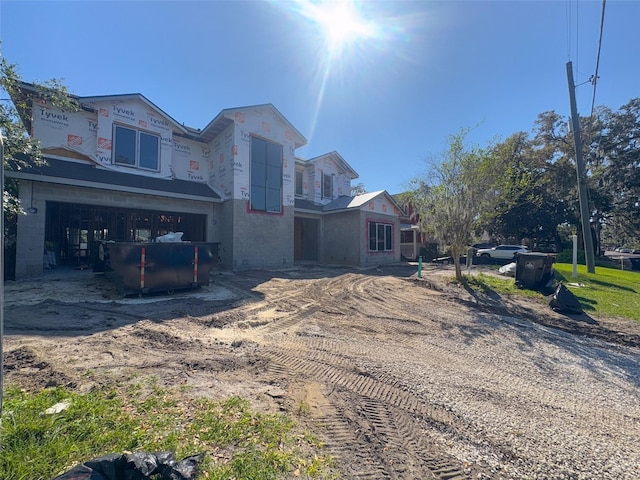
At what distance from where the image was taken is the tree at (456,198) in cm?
1016

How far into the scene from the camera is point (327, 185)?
2125 cm

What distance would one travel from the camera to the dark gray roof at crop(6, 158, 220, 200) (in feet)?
32.1

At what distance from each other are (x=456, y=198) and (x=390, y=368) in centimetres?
845

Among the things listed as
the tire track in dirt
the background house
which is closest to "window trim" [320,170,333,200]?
the background house

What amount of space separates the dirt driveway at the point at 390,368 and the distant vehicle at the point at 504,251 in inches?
743

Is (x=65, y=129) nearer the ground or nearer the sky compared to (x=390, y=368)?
nearer the sky

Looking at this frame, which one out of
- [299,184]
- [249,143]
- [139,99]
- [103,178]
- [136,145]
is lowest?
[103,178]

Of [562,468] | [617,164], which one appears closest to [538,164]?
[617,164]

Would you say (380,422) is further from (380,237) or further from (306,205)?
(380,237)

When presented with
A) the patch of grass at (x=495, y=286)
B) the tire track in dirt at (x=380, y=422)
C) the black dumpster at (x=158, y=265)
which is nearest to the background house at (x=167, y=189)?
the black dumpster at (x=158, y=265)

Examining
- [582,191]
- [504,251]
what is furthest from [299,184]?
[504,251]

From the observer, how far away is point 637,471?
87.0 inches

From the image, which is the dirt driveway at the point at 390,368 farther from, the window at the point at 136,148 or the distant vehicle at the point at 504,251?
the distant vehicle at the point at 504,251

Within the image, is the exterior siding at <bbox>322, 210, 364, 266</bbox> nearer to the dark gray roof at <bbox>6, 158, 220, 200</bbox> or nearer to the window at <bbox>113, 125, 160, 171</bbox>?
the dark gray roof at <bbox>6, 158, 220, 200</bbox>
